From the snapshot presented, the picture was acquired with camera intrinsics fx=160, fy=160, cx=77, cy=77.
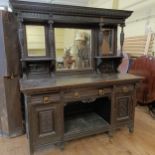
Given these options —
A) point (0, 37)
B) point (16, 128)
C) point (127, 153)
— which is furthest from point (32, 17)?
point (127, 153)

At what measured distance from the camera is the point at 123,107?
234cm

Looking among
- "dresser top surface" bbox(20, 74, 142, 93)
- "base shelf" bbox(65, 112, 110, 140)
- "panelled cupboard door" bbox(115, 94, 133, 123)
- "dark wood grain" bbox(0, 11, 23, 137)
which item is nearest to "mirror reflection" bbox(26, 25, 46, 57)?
"dark wood grain" bbox(0, 11, 23, 137)

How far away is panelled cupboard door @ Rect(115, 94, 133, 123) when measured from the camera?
2.29m

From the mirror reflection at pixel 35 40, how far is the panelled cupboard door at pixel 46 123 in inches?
30.0

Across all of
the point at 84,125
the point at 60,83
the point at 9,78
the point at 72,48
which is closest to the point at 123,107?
the point at 84,125

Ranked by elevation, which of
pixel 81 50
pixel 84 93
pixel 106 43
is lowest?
pixel 84 93

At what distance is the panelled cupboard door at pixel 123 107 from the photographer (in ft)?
7.51

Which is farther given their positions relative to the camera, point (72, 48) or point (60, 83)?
point (72, 48)

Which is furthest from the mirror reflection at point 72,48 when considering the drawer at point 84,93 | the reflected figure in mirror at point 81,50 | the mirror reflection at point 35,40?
the drawer at point 84,93

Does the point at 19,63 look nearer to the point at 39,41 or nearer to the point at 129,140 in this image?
the point at 39,41

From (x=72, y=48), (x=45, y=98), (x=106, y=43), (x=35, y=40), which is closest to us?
(x=45, y=98)

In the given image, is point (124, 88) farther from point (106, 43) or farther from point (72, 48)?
point (72, 48)

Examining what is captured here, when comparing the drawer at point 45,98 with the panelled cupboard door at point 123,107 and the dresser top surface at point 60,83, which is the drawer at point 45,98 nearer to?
the dresser top surface at point 60,83

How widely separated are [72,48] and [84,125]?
116 cm
